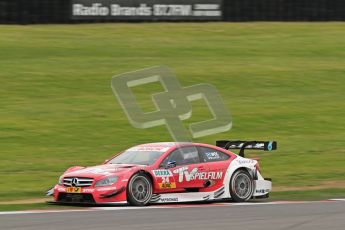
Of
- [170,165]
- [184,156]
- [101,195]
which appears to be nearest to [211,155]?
[184,156]

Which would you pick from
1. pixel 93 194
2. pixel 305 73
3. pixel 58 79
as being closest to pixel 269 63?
pixel 305 73

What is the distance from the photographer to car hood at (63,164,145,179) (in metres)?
15.5

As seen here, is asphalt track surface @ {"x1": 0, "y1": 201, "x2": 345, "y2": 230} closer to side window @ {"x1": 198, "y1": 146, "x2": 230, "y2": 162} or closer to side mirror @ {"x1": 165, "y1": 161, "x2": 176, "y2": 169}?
side mirror @ {"x1": 165, "y1": 161, "x2": 176, "y2": 169}

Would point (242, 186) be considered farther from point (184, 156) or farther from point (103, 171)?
point (103, 171)

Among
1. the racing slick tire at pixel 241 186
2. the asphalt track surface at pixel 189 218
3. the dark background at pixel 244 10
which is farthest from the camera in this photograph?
the dark background at pixel 244 10

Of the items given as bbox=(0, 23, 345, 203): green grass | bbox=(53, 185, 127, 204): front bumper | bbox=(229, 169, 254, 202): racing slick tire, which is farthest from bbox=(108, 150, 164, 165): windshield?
bbox=(0, 23, 345, 203): green grass

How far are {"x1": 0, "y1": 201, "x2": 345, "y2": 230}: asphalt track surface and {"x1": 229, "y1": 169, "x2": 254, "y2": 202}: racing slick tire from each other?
3.51ft

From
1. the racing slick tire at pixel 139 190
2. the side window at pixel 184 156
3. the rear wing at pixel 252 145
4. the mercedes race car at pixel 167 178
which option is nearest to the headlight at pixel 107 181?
the mercedes race car at pixel 167 178

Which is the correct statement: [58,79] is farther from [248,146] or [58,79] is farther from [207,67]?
[248,146]

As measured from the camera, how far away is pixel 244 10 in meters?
35.1

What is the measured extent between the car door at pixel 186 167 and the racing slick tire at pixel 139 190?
2.09ft

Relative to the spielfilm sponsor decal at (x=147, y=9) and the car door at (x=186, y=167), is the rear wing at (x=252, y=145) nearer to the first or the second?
the car door at (x=186, y=167)

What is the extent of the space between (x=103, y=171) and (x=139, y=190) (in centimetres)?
70

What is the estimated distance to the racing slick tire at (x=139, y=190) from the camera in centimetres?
1530
